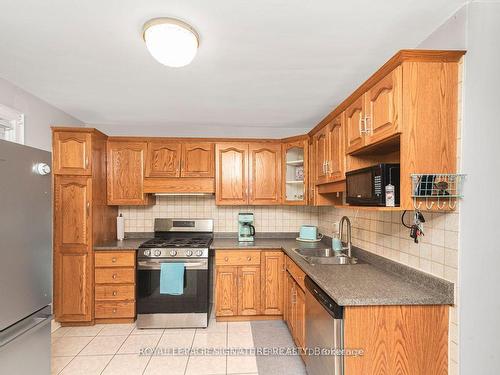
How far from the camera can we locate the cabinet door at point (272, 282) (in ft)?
9.80

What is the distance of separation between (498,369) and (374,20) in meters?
1.87

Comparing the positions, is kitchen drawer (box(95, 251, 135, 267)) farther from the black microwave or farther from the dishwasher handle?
the black microwave

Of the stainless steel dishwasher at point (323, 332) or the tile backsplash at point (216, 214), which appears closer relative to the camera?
the stainless steel dishwasher at point (323, 332)

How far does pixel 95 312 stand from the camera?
2881 mm

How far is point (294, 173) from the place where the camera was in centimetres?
332

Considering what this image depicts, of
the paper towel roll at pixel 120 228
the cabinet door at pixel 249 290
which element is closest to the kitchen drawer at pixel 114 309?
the paper towel roll at pixel 120 228

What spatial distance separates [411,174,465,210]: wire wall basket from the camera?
1333mm

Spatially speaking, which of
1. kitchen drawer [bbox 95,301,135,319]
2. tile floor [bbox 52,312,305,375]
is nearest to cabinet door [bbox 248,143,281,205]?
tile floor [bbox 52,312,305,375]

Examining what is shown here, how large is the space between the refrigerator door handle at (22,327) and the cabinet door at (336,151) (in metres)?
2.17

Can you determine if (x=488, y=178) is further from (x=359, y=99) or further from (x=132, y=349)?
(x=132, y=349)

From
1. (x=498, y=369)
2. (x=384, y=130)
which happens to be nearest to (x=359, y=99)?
(x=384, y=130)

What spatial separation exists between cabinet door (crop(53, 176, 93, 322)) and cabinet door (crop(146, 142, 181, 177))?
692 mm

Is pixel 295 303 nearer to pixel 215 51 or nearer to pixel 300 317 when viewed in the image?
pixel 300 317

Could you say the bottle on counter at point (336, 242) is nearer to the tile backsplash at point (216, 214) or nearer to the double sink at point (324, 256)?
the double sink at point (324, 256)
